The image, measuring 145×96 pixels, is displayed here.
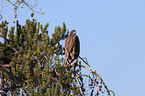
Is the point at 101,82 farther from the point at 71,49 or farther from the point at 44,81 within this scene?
the point at 44,81

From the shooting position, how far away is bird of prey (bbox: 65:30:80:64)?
8891mm

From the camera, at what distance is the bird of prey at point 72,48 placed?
350 inches

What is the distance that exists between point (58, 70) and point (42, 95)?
4.56 ft

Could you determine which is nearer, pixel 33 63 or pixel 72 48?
pixel 72 48

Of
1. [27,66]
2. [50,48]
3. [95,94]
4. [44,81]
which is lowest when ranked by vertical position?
[95,94]

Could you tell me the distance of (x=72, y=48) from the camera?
8.94m

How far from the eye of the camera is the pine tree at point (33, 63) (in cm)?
1093

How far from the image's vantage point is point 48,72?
10.5m

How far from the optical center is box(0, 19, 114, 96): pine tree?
1093cm

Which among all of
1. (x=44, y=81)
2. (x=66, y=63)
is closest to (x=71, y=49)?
(x=66, y=63)

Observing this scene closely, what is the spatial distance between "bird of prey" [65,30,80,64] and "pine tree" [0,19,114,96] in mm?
959

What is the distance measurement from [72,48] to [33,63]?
4674 mm

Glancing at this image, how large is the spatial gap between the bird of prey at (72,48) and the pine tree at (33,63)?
3.15 feet

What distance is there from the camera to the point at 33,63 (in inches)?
521
